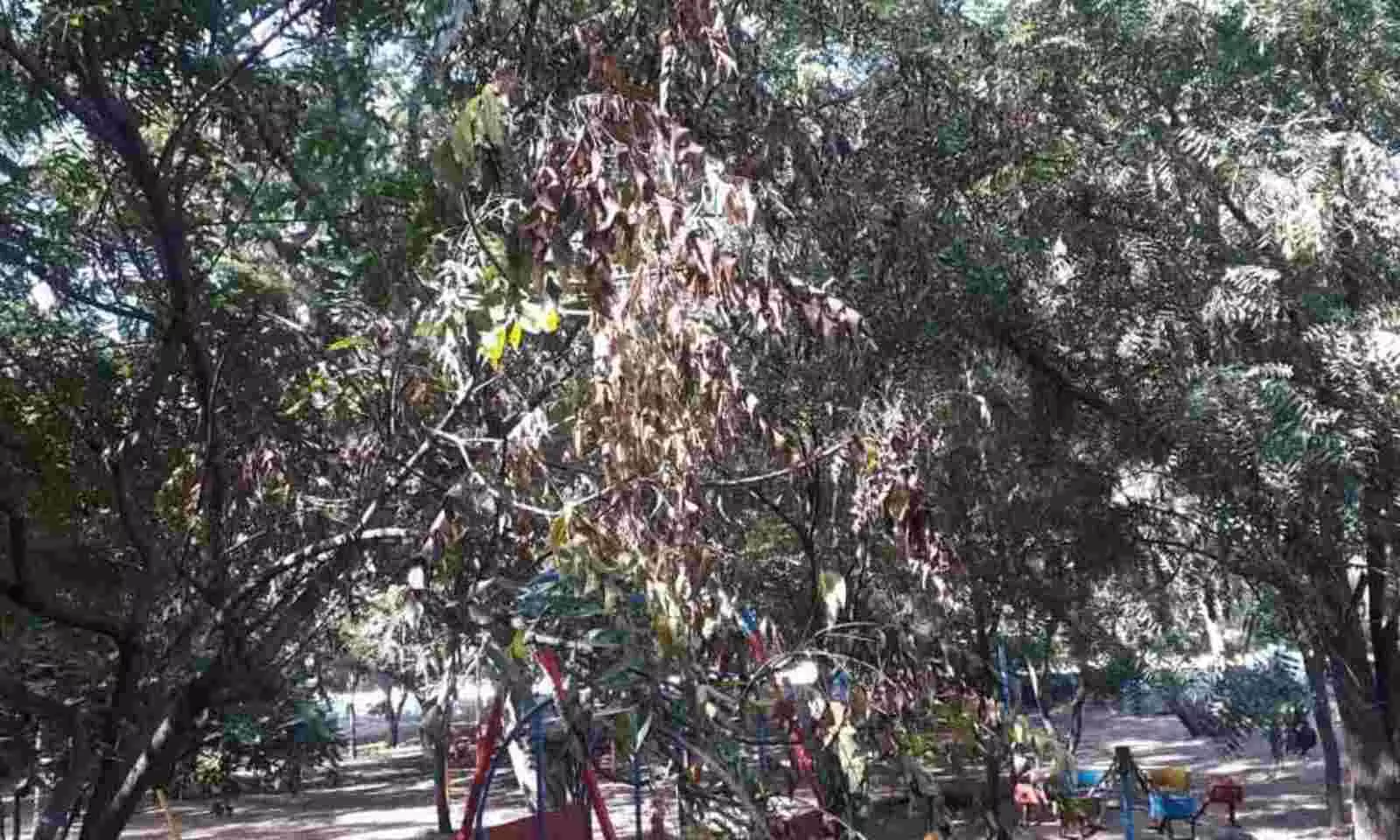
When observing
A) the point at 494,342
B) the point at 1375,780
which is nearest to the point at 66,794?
the point at 494,342

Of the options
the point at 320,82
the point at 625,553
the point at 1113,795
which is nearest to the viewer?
the point at 625,553

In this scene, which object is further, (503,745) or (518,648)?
(503,745)

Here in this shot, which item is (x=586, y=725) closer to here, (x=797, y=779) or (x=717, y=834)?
(x=717, y=834)

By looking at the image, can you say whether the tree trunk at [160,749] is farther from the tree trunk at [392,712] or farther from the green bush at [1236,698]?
the tree trunk at [392,712]

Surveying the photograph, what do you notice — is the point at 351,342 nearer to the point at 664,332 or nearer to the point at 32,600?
the point at 32,600

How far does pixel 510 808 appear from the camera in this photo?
21.6 meters

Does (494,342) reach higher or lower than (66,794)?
higher

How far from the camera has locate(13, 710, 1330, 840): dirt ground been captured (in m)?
15.8

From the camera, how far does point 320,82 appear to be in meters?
6.16

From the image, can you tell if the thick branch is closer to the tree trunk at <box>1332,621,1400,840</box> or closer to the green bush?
the tree trunk at <box>1332,621,1400,840</box>

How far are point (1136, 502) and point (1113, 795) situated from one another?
8.95 metres

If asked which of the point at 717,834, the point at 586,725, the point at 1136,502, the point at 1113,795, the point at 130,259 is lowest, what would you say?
the point at 1113,795

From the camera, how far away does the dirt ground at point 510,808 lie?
1581cm

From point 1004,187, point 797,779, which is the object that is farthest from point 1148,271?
point 797,779
